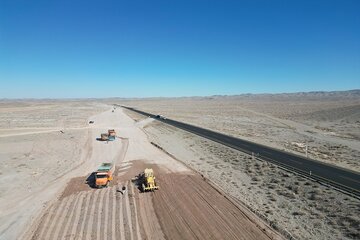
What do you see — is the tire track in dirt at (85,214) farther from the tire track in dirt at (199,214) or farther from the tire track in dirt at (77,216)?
the tire track in dirt at (199,214)

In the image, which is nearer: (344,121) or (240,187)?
(240,187)

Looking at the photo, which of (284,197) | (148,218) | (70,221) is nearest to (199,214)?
(148,218)

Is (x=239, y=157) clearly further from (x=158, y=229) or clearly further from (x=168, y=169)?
(x=158, y=229)

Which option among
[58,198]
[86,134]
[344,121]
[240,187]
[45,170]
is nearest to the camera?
[58,198]

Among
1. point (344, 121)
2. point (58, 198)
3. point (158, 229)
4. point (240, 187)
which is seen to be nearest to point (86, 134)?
point (58, 198)

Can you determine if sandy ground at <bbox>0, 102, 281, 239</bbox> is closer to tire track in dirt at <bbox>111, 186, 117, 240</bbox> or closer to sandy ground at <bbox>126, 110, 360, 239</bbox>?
tire track in dirt at <bbox>111, 186, 117, 240</bbox>

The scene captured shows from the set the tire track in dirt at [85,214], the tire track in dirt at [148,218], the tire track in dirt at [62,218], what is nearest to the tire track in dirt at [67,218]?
the tire track in dirt at [62,218]
